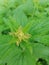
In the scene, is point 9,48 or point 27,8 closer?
point 9,48

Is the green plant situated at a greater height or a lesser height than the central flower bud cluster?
lesser

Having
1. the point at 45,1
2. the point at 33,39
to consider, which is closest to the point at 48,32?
Answer: the point at 33,39

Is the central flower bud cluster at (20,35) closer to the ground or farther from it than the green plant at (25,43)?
farther from it

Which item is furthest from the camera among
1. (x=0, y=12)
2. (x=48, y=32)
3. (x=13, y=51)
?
(x=0, y=12)

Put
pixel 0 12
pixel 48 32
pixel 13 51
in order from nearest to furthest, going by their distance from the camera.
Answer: pixel 13 51, pixel 48 32, pixel 0 12

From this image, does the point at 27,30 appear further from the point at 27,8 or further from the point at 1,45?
the point at 27,8

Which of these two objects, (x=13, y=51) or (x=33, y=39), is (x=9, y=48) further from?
(x=33, y=39)

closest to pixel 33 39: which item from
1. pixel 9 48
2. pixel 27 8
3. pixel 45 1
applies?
pixel 9 48

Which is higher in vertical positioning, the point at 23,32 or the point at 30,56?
the point at 23,32

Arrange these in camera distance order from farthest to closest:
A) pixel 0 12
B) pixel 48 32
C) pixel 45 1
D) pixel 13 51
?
1. pixel 45 1
2. pixel 0 12
3. pixel 48 32
4. pixel 13 51
